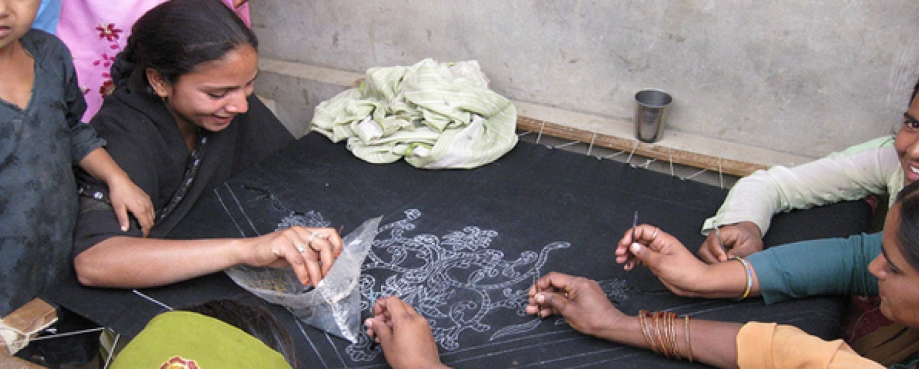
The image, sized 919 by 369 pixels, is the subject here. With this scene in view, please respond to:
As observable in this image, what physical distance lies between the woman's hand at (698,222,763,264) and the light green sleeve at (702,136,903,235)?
0.04 m

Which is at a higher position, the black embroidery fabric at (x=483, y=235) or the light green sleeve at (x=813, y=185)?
the light green sleeve at (x=813, y=185)

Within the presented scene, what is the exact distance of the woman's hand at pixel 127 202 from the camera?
1.93 m

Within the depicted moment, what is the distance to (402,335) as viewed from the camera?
1682mm

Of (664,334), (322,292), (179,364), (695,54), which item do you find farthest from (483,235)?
(179,364)

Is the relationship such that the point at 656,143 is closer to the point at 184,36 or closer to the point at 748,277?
the point at 748,277

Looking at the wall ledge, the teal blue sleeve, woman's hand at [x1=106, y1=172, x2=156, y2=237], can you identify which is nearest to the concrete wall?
the wall ledge

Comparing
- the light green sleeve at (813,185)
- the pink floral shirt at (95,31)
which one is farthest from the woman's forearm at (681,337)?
the pink floral shirt at (95,31)

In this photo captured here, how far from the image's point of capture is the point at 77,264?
1.89 m

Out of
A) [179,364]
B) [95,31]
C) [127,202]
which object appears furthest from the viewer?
[95,31]

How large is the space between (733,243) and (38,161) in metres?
1.93

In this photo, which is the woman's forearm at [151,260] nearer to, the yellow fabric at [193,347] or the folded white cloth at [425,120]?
the yellow fabric at [193,347]

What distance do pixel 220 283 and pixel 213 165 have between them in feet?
1.91

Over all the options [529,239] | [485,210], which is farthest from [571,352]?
[485,210]

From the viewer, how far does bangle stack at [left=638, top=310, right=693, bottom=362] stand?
5.36ft
